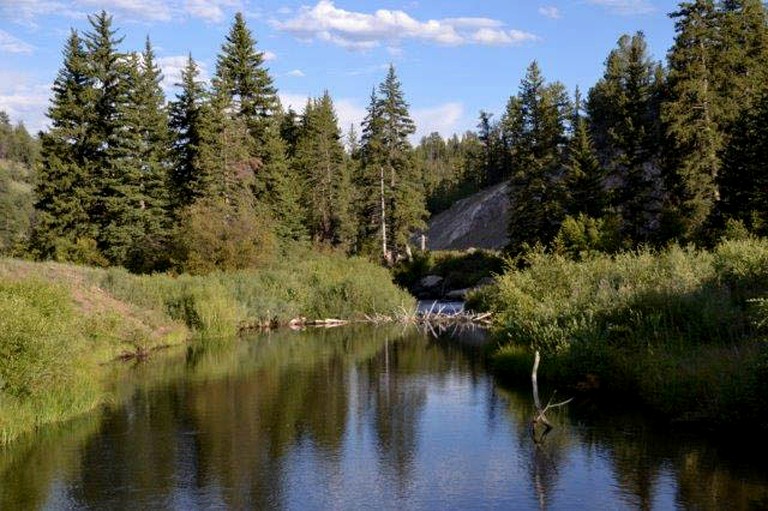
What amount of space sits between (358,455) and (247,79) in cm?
5210

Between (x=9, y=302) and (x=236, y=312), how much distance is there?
22.1m

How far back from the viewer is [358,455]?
62.2 ft

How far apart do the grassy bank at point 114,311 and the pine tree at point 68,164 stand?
15529 millimetres

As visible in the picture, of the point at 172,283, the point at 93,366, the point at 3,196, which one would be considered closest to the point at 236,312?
the point at 172,283

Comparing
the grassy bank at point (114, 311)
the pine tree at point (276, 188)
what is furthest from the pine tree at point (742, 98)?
the pine tree at point (276, 188)

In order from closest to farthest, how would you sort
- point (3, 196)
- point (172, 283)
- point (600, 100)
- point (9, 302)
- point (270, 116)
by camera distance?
point (9, 302)
point (172, 283)
point (270, 116)
point (600, 100)
point (3, 196)

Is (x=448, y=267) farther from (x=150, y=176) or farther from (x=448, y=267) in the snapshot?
(x=150, y=176)

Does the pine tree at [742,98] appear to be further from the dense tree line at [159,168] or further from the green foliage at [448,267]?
the dense tree line at [159,168]

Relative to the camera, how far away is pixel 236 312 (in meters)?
43.1

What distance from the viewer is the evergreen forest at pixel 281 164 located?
50531mm

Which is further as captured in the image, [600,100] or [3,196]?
[3,196]

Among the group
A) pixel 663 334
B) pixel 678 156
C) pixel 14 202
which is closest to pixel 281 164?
pixel 678 156

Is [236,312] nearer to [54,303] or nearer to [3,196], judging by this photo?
[54,303]

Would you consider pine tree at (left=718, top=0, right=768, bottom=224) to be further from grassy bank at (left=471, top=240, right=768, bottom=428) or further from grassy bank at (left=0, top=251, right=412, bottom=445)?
grassy bank at (left=0, top=251, right=412, bottom=445)
